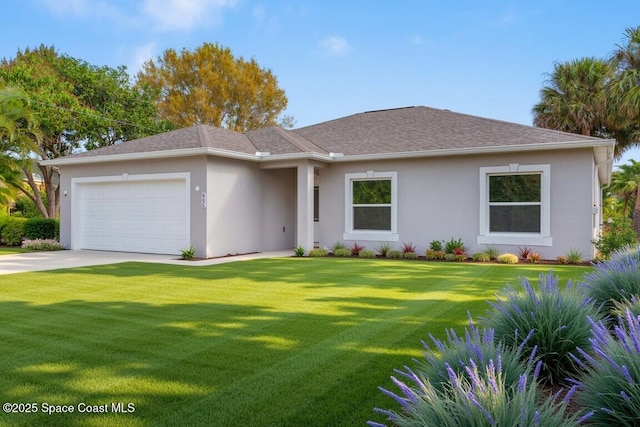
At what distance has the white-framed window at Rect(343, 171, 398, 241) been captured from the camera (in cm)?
1494

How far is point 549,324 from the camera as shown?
3.80 meters

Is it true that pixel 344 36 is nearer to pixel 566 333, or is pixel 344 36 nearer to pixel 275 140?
pixel 275 140

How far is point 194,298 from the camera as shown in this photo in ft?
24.3

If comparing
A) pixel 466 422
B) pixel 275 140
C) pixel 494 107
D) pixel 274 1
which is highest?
pixel 274 1

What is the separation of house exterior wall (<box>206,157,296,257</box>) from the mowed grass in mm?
4597

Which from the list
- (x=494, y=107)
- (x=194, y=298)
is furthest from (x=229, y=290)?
(x=494, y=107)

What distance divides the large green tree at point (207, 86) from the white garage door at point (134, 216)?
1709cm

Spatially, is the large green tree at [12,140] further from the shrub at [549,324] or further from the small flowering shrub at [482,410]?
the small flowering shrub at [482,410]

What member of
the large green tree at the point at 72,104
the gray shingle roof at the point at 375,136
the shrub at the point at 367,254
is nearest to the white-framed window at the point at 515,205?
the gray shingle roof at the point at 375,136

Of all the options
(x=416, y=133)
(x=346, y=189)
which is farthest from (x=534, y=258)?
(x=346, y=189)

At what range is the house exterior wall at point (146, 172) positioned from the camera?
13.8 m

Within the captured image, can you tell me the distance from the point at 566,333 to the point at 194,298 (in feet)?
17.6

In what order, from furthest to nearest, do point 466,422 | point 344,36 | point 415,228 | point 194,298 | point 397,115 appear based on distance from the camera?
point 344,36
point 397,115
point 415,228
point 194,298
point 466,422

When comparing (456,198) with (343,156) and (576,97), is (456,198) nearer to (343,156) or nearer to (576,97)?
(343,156)
